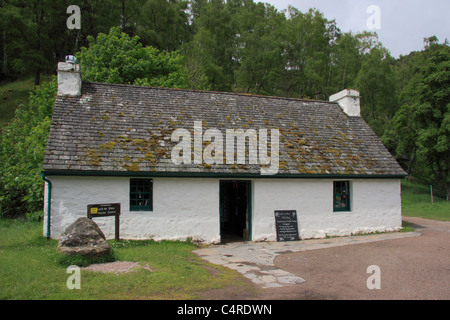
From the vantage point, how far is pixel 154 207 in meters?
11.2

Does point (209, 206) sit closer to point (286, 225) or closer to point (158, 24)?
point (286, 225)

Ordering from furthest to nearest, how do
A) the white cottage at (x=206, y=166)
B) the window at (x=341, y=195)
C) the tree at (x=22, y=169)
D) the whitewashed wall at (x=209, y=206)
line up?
1. the tree at (x=22, y=169)
2. the window at (x=341, y=195)
3. the white cottage at (x=206, y=166)
4. the whitewashed wall at (x=209, y=206)

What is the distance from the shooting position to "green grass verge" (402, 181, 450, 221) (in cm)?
2057

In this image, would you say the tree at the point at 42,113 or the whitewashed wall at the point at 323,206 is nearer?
the whitewashed wall at the point at 323,206

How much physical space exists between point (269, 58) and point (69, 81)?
1053 inches

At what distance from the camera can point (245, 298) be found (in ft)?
19.8

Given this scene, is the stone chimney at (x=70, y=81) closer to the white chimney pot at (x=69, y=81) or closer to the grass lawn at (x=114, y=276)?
the white chimney pot at (x=69, y=81)

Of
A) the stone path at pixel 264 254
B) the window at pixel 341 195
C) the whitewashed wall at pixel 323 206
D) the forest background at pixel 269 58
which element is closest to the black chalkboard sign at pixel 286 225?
the whitewashed wall at pixel 323 206

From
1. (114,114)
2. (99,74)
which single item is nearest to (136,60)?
(99,74)

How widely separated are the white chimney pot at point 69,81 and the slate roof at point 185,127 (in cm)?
36

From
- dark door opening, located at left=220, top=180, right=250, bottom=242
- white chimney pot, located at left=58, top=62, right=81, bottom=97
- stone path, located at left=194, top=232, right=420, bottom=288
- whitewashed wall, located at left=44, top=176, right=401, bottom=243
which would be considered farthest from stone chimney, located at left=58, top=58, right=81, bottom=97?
stone path, located at left=194, top=232, right=420, bottom=288

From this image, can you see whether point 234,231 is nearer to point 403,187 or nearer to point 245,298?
point 245,298

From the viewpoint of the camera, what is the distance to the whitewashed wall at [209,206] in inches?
419

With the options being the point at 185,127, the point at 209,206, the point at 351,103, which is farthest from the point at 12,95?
the point at 351,103
